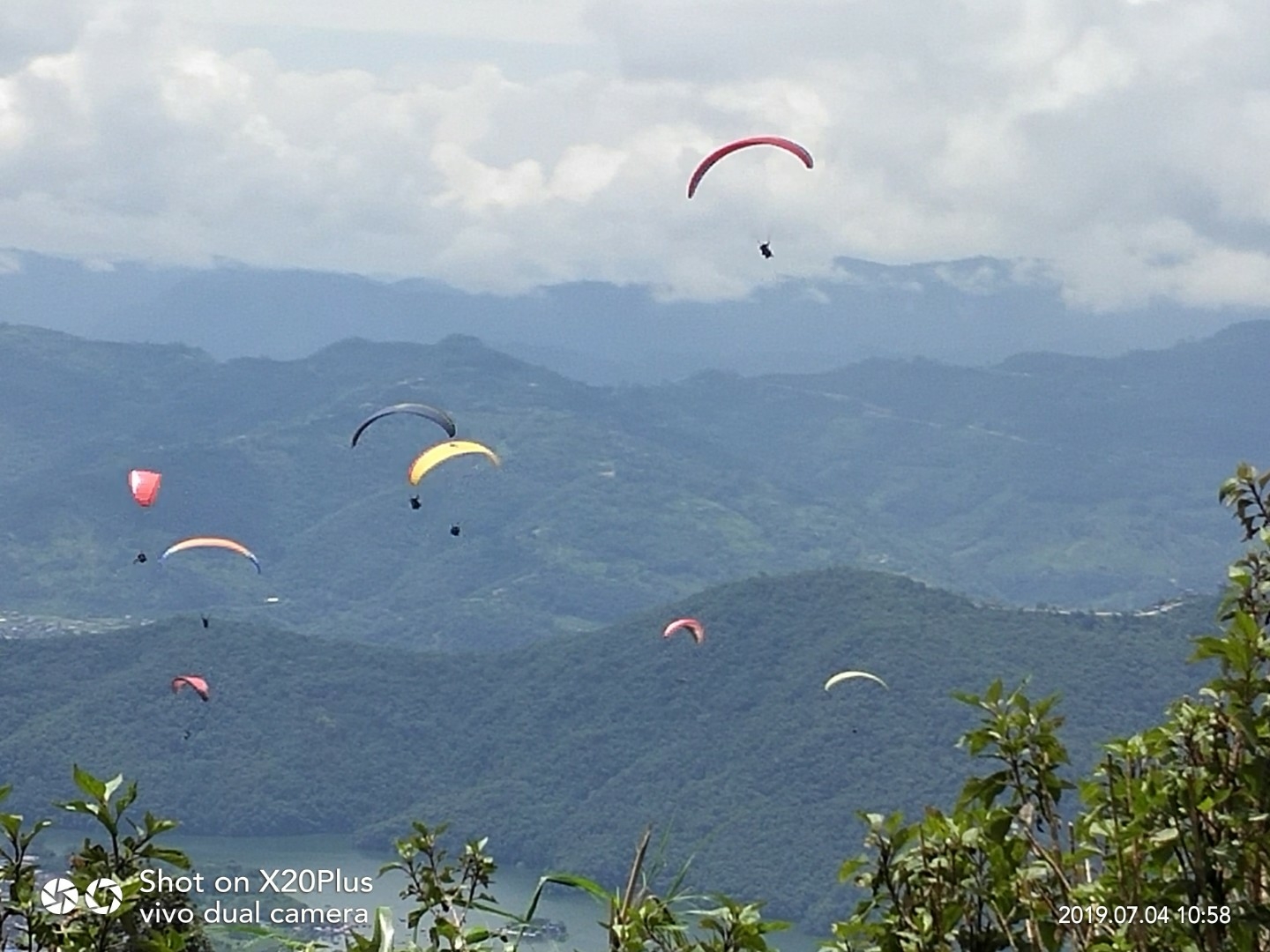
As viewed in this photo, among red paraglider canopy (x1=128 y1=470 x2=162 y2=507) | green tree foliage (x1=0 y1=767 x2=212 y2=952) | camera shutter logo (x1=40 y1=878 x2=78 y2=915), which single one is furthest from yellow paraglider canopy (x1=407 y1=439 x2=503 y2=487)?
camera shutter logo (x1=40 y1=878 x2=78 y2=915)

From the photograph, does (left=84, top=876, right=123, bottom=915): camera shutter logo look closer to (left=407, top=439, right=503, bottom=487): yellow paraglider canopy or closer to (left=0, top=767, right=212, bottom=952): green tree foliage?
(left=0, top=767, right=212, bottom=952): green tree foliage

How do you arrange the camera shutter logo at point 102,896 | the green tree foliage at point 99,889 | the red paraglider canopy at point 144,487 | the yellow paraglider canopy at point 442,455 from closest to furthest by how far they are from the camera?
1. the green tree foliage at point 99,889
2. the camera shutter logo at point 102,896
3. the yellow paraglider canopy at point 442,455
4. the red paraglider canopy at point 144,487

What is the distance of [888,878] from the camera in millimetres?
6828

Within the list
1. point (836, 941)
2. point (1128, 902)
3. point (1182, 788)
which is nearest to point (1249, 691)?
point (1182, 788)

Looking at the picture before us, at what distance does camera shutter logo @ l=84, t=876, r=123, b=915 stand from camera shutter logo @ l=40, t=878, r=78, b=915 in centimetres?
5

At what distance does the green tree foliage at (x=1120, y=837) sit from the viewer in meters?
6.38

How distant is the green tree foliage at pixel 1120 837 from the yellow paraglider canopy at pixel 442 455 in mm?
26921

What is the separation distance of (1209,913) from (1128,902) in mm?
553

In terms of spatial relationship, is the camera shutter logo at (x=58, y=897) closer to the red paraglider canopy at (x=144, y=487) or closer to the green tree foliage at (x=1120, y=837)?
the green tree foliage at (x=1120, y=837)

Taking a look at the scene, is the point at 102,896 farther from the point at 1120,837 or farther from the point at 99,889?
the point at 1120,837

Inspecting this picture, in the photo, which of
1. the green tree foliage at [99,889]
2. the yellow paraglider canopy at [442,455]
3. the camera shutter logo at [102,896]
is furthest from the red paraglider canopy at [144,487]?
the camera shutter logo at [102,896]

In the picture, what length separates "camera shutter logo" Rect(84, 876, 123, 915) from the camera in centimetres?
605

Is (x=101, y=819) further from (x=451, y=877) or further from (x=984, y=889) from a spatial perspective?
(x=984, y=889)

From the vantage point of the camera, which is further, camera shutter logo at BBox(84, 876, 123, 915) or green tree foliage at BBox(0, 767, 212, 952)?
camera shutter logo at BBox(84, 876, 123, 915)
